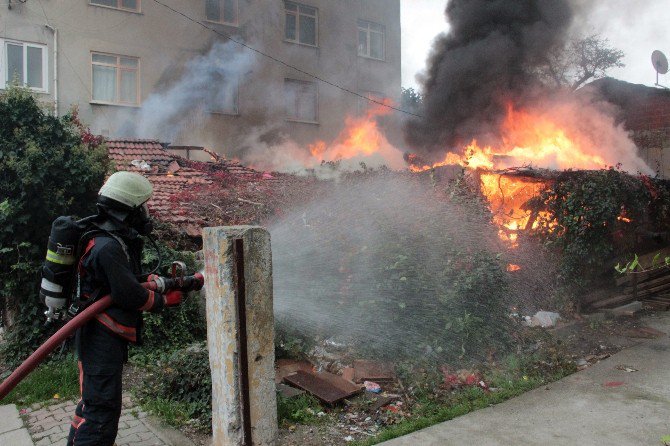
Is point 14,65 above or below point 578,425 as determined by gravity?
above

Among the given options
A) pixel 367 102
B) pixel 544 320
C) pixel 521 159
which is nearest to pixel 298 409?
pixel 544 320

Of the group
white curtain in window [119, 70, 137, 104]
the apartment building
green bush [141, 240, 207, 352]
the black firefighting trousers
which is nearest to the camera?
the black firefighting trousers

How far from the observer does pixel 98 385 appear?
3180 mm

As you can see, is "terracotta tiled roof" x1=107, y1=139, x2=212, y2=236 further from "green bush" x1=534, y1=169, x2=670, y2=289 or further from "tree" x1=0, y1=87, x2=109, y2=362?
"green bush" x1=534, y1=169, x2=670, y2=289

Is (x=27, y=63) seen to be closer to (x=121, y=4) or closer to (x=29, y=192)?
(x=121, y=4)

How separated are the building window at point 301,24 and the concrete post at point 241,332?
61.0 ft

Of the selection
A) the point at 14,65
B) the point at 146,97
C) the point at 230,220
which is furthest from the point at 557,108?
the point at 14,65

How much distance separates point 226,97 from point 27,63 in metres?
6.40

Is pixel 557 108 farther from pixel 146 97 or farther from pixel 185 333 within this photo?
pixel 146 97

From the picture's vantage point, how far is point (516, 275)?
24.0 ft

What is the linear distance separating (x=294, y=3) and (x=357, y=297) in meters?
17.4

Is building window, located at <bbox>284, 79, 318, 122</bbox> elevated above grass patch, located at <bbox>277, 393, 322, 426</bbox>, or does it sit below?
above

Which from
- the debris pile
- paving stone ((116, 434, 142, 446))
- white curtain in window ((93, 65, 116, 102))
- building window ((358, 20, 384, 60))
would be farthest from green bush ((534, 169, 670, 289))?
building window ((358, 20, 384, 60))

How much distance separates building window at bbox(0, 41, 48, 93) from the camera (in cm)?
1535
